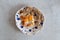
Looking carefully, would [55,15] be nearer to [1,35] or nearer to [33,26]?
[33,26]

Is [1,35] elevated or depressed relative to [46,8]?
depressed

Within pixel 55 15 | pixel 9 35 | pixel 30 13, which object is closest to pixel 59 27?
pixel 55 15

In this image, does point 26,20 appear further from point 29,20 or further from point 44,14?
point 44,14

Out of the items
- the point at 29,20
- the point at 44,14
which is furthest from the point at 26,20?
the point at 44,14
